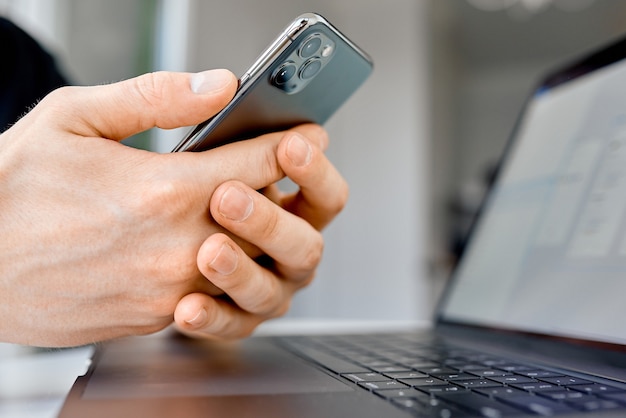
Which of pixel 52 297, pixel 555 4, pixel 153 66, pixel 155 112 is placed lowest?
pixel 52 297

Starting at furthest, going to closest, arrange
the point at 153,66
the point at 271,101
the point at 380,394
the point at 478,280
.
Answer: the point at 153,66 → the point at 478,280 → the point at 271,101 → the point at 380,394

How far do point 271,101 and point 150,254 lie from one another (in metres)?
0.12

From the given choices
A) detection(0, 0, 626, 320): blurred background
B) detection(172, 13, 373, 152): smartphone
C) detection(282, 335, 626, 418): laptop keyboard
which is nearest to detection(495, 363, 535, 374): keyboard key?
detection(282, 335, 626, 418): laptop keyboard

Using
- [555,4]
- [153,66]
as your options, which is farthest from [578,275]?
[555,4]

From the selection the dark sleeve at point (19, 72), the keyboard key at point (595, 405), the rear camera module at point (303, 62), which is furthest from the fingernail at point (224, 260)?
the dark sleeve at point (19, 72)

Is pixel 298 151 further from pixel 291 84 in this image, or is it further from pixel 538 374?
pixel 538 374

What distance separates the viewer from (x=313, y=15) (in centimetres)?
33

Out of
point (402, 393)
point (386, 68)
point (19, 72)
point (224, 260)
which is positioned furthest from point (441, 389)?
point (386, 68)

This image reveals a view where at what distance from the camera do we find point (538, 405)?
23cm

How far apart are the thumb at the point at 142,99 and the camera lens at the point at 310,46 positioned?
0.04 metres

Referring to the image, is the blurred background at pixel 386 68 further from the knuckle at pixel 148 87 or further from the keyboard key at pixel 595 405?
the keyboard key at pixel 595 405

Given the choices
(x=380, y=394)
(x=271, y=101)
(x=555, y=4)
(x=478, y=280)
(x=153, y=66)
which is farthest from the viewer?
(x=555, y=4)

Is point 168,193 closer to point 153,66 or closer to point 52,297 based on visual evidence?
point 52,297

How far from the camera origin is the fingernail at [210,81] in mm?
333
